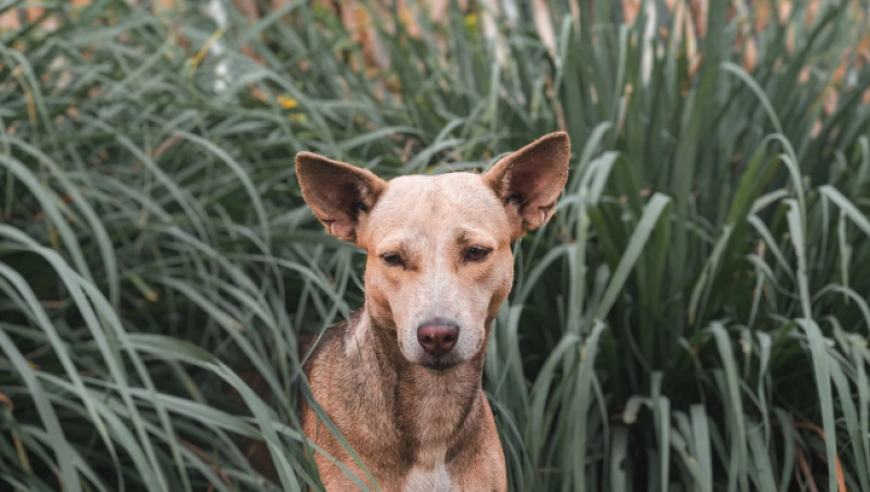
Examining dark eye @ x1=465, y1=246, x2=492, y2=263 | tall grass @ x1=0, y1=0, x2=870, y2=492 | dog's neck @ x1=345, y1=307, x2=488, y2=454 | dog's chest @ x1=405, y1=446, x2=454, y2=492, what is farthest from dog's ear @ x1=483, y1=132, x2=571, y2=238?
tall grass @ x1=0, y1=0, x2=870, y2=492

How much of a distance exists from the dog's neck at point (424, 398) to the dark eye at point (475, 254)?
0.65ft

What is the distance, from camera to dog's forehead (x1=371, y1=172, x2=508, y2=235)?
5.42 ft

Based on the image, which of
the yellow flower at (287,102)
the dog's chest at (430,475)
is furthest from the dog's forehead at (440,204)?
the yellow flower at (287,102)

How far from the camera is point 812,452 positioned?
3.34 meters

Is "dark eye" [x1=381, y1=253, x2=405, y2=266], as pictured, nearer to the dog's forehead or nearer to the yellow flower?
the dog's forehead

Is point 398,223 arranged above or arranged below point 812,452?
above

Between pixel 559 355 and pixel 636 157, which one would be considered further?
pixel 636 157

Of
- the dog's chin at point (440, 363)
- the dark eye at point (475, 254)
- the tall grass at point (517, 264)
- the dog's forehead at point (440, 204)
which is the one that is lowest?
the tall grass at point (517, 264)

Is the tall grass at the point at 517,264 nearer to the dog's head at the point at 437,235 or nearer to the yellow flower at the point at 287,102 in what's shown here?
the yellow flower at the point at 287,102

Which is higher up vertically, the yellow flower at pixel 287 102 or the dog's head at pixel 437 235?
the dog's head at pixel 437 235

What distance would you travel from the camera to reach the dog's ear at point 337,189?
1.65m

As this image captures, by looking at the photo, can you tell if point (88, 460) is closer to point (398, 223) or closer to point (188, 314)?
point (188, 314)

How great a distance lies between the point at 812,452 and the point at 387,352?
199cm

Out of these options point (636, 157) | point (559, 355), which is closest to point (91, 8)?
point (636, 157)
